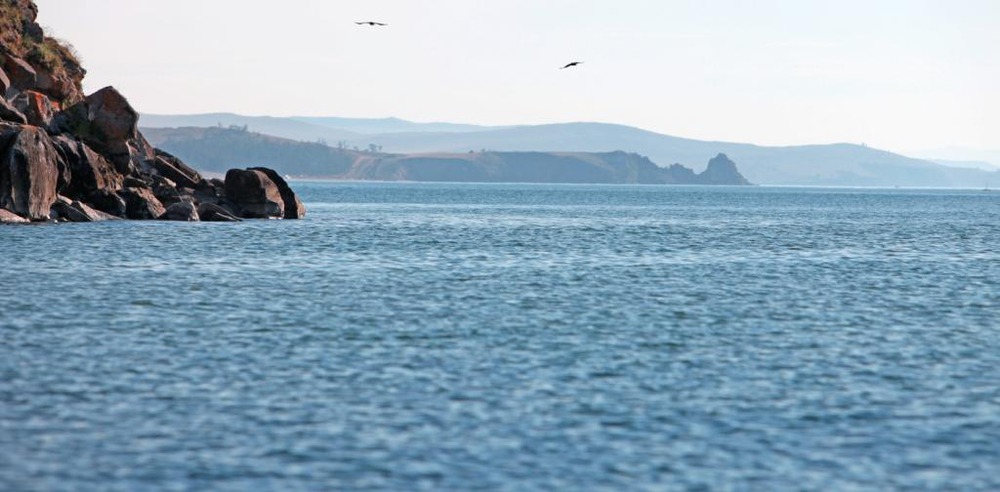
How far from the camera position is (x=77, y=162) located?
74625mm

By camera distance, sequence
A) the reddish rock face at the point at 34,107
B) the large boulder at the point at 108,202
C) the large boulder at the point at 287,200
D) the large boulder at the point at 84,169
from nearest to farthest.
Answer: the large boulder at the point at 84,169 < the reddish rock face at the point at 34,107 < the large boulder at the point at 108,202 < the large boulder at the point at 287,200

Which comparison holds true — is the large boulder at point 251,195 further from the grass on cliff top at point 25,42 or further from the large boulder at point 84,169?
the grass on cliff top at point 25,42

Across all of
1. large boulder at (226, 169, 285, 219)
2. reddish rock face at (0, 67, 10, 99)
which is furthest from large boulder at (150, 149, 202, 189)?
reddish rock face at (0, 67, 10, 99)

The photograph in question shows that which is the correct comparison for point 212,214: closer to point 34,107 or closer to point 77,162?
point 77,162

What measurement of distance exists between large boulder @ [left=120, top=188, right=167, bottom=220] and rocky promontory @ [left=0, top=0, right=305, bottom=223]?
2.4 inches

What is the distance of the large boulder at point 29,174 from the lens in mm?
65875

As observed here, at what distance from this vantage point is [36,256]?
52.4 metres

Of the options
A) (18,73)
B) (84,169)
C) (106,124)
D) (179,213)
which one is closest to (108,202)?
(84,169)

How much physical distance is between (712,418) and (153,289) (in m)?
25.1

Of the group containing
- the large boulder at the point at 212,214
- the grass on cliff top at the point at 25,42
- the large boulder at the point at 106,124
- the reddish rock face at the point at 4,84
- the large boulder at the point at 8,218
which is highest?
the grass on cliff top at the point at 25,42

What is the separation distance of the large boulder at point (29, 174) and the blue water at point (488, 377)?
15.3m

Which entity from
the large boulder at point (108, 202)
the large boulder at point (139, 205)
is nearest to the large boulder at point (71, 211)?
the large boulder at point (108, 202)

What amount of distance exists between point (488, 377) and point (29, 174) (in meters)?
48.7

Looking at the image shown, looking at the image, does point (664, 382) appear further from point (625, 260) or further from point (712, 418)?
point (625, 260)
